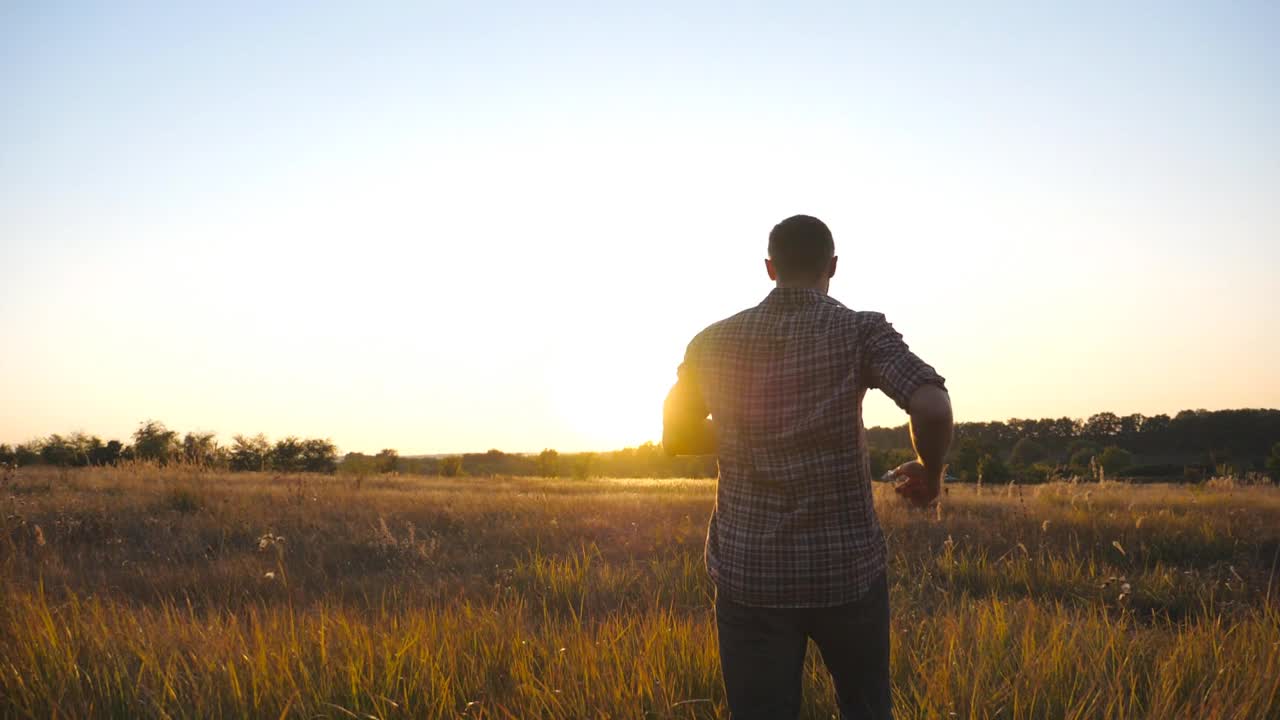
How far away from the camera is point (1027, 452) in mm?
63531

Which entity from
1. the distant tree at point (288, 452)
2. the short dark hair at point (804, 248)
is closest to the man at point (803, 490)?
the short dark hair at point (804, 248)

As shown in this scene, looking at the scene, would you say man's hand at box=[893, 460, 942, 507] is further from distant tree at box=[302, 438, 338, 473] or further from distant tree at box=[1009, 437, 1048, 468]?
distant tree at box=[1009, 437, 1048, 468]

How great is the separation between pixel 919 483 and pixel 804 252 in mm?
806

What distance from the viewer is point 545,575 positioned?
22.1 feet

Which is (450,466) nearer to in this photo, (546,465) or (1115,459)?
(546,465)

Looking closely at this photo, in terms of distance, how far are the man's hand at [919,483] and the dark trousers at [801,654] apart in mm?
294

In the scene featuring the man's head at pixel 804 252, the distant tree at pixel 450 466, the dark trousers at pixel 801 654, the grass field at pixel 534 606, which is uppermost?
the man's head at pixel 804 252

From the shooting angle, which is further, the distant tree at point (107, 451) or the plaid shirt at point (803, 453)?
the distant tree at point (107, 451)

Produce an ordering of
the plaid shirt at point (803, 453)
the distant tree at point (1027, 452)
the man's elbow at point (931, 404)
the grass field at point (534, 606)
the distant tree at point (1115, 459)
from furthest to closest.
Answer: the distant tree at point (1027, 452)
the distant tree at point (1115, 459)
the grass field at point (534, 606)
the plaid shirt at point (803, 453)
the man's elbow at point (931, 404)

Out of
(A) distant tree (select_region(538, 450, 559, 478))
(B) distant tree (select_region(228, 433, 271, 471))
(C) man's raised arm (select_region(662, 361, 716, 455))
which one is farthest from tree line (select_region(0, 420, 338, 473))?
(C) man's raised arm (select_region(662, 361, 716, 455))

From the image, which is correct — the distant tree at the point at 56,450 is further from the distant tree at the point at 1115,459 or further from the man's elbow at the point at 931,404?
the distant tree at the point at 1115,459

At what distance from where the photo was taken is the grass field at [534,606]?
136 inches

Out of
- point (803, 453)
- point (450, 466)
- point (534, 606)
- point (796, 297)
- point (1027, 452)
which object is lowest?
point (1027, 452)

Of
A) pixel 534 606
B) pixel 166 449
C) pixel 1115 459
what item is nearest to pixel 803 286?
pixel 534 606
